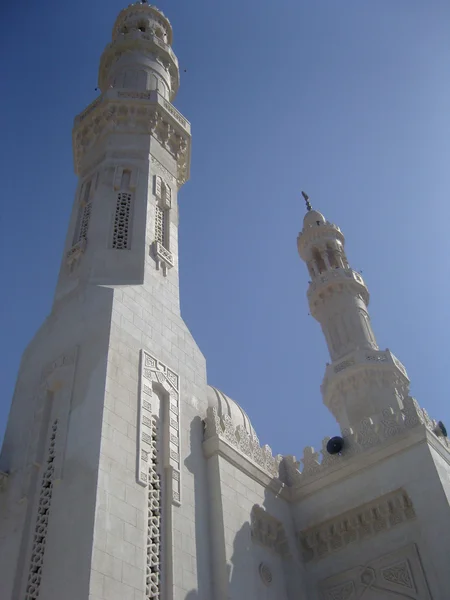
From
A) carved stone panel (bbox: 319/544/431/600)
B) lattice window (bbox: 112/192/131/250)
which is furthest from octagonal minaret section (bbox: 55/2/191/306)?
carved stone panel (bbox: 319/544/431/600)

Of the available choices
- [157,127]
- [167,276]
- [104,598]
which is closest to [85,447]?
[104,598]

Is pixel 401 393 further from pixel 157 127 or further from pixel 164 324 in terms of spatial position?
pixel 157 127

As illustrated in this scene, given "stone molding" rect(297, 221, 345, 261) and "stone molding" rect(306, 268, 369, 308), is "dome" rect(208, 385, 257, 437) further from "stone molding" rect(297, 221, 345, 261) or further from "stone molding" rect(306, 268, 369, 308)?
"stone molding" rect(297, 221, 345, 261)

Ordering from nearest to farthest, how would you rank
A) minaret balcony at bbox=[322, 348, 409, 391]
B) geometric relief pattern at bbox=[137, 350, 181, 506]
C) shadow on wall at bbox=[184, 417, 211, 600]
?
shadow on wall at bbox=[184, 417, 211, 600], geometric relief pattern at bbox=[137, 350, 181, 506], minaret balcony at bbox=[322, 348, 409, 391]

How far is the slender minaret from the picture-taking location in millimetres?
8867

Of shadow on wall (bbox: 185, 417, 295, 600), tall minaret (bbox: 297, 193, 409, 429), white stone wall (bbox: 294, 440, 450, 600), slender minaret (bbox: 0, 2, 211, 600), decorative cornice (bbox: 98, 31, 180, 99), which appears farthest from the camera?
decorative cornice (bbox: 98, 31, 180, 99)

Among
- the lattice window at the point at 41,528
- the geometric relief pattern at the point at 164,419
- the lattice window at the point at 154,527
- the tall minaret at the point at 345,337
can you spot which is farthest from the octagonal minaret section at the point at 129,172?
the tall minaret at the point at 345,337

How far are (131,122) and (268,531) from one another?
11573 millimetres

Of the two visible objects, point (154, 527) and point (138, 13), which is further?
point (138, 13)

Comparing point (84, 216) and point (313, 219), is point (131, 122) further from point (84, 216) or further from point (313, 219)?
point (313, 219)

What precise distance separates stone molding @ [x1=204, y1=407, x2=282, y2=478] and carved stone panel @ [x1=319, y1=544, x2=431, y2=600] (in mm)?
2478

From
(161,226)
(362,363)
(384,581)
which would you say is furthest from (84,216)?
(384,581)

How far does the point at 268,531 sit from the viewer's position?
40.9 feet

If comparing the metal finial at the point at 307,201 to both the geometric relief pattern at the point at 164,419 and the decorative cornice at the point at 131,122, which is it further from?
the geometric relief pattern at the point at 164,419
